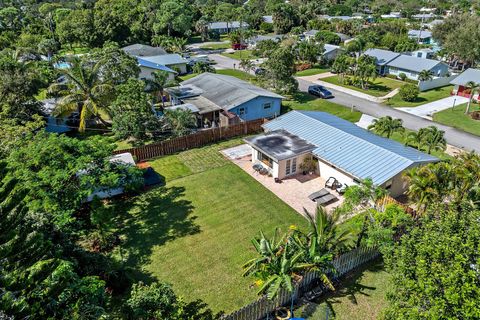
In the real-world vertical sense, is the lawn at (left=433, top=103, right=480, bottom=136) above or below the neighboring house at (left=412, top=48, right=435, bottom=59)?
below

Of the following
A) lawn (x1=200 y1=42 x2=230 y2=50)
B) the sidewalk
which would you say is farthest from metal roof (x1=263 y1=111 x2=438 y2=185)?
lawn (x1=200 y1=42 x2=230 y2=50)

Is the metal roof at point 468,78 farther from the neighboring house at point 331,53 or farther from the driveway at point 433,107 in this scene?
the neighboring house at point 331,53

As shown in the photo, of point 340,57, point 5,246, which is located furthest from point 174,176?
point 340,57

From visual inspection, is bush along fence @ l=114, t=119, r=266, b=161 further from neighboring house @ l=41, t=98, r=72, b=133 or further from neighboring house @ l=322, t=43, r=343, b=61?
neighboring house @ l=322, t=43, r=343, b=61

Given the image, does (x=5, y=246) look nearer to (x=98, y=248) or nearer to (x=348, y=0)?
(x=98, y=248)

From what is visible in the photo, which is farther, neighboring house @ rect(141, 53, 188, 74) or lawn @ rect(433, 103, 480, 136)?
neighboring house @ rect(141, 53, 188, 74)

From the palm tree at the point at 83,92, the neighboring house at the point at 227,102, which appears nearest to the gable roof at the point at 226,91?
the neighboring house at the point at 227,102
